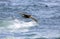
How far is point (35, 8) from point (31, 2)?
1.42 meters

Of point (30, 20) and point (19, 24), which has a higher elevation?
point (30, 20)

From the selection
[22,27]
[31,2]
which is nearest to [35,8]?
[31,2]

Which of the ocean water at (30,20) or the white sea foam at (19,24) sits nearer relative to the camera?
the ocean water at (30,20)

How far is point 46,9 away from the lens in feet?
43.5

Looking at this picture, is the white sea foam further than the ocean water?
Yes

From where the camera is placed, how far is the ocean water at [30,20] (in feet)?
30.8

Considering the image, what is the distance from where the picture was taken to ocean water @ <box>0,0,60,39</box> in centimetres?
939

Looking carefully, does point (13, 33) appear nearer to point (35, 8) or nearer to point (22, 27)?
point (22, 27)

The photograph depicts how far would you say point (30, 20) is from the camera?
10953 mm

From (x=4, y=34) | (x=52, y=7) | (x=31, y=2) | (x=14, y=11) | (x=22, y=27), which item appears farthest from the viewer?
(x=31, y=2)

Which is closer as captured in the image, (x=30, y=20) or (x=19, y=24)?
(x=19, y=24)

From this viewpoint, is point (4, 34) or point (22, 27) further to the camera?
point (22, 27)

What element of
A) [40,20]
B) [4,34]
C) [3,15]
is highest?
[3,15]

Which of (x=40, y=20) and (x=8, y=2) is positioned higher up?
(x=8, y=2)
